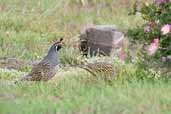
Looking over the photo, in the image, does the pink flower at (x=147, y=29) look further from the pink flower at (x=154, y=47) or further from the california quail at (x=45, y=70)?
the california quail at (x=45, y=70)

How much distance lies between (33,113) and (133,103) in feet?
3.22

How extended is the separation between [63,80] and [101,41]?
5543 mm

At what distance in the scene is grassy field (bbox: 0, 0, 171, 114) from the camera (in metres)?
7.08

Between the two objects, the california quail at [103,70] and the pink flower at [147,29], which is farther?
the california quail at [103,70]

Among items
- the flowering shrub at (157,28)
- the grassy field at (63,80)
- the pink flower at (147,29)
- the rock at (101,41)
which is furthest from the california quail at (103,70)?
the rock at (101,41)

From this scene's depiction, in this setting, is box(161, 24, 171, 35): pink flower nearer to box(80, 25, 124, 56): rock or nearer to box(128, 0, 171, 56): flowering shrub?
box(128, 0, 171, 56): flowering shrub

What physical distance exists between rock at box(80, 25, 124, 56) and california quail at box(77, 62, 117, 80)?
14.8 ft

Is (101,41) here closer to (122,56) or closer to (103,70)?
(122,56)

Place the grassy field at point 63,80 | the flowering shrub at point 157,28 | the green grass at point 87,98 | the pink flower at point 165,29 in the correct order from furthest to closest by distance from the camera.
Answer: the flowering shrub at point 157,28, the pink flower at point 165,29, the grassy field at point 63,80, the green grass at point 87,98

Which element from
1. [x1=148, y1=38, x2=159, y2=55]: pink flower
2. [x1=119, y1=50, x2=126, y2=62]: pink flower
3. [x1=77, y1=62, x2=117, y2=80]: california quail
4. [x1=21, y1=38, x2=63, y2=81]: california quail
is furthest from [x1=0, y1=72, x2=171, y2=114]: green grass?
[x1=119, y1=50, x2=126, y2=62]: pink flower

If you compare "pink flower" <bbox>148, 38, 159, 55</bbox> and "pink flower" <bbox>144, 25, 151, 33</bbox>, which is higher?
"pink flower" <bbox>144, 25, 151, 33</bbox>

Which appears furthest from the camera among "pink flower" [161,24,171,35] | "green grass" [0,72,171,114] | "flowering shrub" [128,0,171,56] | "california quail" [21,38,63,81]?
"california quail" [21,38,63,81]

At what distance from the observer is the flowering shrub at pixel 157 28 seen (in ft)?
29.1

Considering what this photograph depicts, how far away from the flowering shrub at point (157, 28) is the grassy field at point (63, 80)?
1.09 feet
